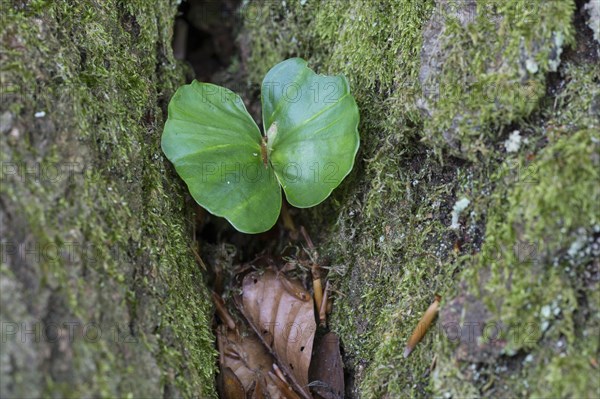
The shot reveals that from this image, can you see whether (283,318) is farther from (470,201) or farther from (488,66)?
(488,66)

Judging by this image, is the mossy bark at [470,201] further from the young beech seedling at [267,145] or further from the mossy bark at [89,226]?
the mossy bark at [89,226]

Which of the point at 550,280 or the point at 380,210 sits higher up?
the point at 550,280

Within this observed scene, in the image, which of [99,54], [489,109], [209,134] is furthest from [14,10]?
[489,109]

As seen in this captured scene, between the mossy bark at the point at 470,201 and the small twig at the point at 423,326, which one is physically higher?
the mossy bark at the point at 470,201

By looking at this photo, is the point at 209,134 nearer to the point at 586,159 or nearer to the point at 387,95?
the point at 387,95

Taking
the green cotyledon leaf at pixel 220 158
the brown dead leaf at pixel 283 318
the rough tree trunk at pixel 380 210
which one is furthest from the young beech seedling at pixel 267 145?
the brown dead leaf at pixel 283 318

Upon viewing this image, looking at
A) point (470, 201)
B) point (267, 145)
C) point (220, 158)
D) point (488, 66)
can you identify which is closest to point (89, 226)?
point (220, 158)
